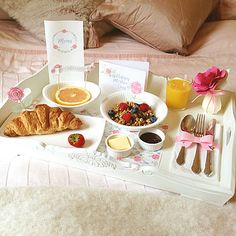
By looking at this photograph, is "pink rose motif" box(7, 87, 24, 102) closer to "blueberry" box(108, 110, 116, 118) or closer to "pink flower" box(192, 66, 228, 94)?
"blueberry" box(108, 110, 116, 118)

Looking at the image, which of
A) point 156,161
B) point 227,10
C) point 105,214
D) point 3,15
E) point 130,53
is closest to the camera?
point 105,214

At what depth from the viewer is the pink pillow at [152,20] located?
5.54 ft

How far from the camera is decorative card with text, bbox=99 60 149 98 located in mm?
1167

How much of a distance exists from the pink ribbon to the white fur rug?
18 centimetres

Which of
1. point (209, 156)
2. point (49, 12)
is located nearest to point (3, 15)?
point (49, 12)

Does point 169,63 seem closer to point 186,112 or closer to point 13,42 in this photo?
point 186,112

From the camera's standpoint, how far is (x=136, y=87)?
1185mm

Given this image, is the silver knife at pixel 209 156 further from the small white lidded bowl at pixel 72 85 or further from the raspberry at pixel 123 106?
the small white lidded bowl at pixel 72 85

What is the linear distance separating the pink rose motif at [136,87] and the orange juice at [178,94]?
0.11 meters

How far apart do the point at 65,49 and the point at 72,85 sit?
0.14 metres

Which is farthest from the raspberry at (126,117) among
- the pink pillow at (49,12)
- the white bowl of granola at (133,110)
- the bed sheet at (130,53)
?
the pink pillow at (49,12)

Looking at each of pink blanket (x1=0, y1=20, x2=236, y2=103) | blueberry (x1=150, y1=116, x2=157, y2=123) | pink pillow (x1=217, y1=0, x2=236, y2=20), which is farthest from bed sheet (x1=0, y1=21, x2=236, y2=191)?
blueberry (x1=150, y1=116, x2=157, y2=123)

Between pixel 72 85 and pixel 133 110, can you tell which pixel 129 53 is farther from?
pixel 133 110

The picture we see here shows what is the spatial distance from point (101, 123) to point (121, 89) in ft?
0.61
